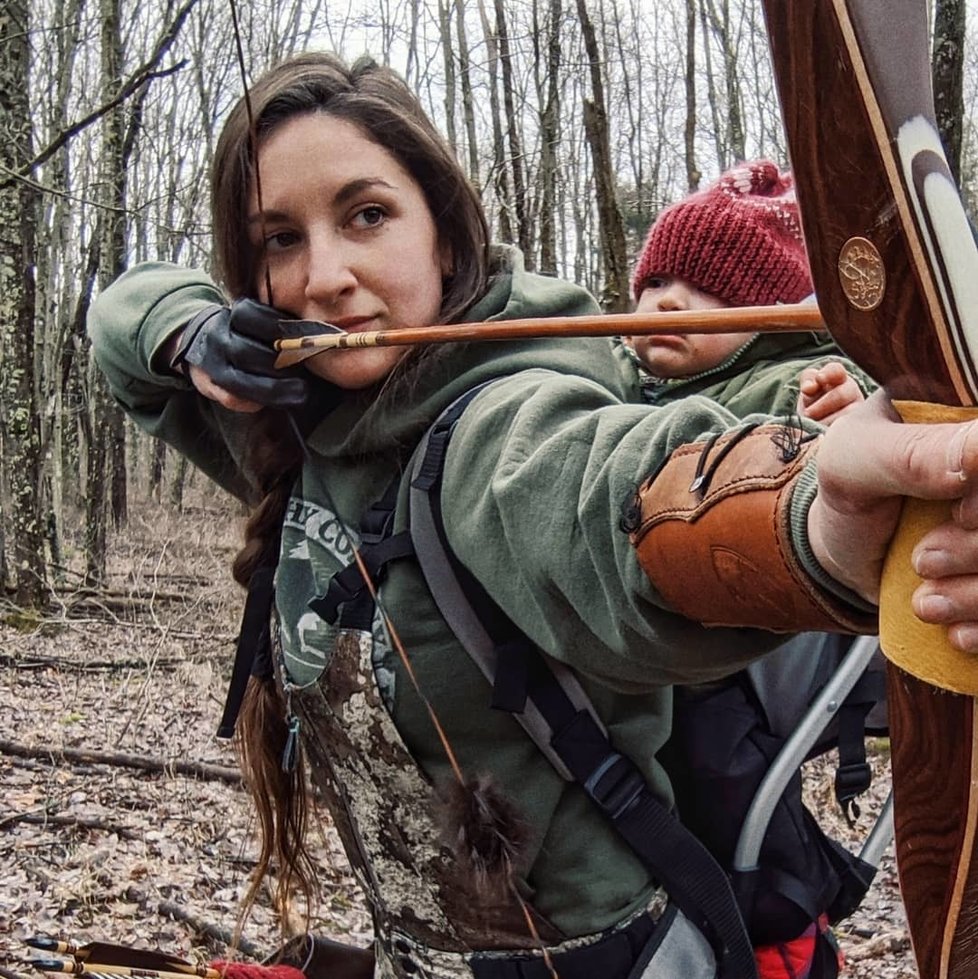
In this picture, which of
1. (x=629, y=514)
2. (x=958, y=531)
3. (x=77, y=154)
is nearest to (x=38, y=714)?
(x=629, y=514)

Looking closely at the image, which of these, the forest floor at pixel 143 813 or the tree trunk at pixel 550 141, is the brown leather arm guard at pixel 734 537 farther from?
the tree trunk at pixel 550 141

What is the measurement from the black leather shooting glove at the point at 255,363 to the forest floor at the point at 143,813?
94cm

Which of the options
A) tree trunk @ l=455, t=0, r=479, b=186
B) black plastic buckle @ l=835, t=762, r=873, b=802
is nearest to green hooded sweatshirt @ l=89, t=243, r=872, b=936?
black plastic buckle @ l=835, t=762, r=873, b=802

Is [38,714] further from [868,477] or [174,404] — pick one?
[868,477]

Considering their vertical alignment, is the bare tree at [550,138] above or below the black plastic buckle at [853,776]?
above

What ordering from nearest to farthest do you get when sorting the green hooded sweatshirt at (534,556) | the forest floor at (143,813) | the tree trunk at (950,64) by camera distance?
1. the green hooded sweatshirt at (534,556)
2. the forest floor at (143,813)
3. the tree trunk at (950,64)

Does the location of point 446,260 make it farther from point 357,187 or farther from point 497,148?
point 497,148

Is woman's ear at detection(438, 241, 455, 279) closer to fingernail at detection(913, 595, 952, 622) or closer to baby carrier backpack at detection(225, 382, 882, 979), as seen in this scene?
baby carrier backpack at detection(225, 382, 882, 979)

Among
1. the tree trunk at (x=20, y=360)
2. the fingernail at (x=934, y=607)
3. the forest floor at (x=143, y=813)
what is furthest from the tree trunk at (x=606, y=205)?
the fingernail at (x=934, y=607)

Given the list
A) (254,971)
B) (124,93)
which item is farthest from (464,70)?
(254,971)

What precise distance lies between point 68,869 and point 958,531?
3677mm

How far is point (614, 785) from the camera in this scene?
4.01 feet

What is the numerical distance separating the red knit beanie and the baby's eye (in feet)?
3.30

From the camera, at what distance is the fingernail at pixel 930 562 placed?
59 cm
